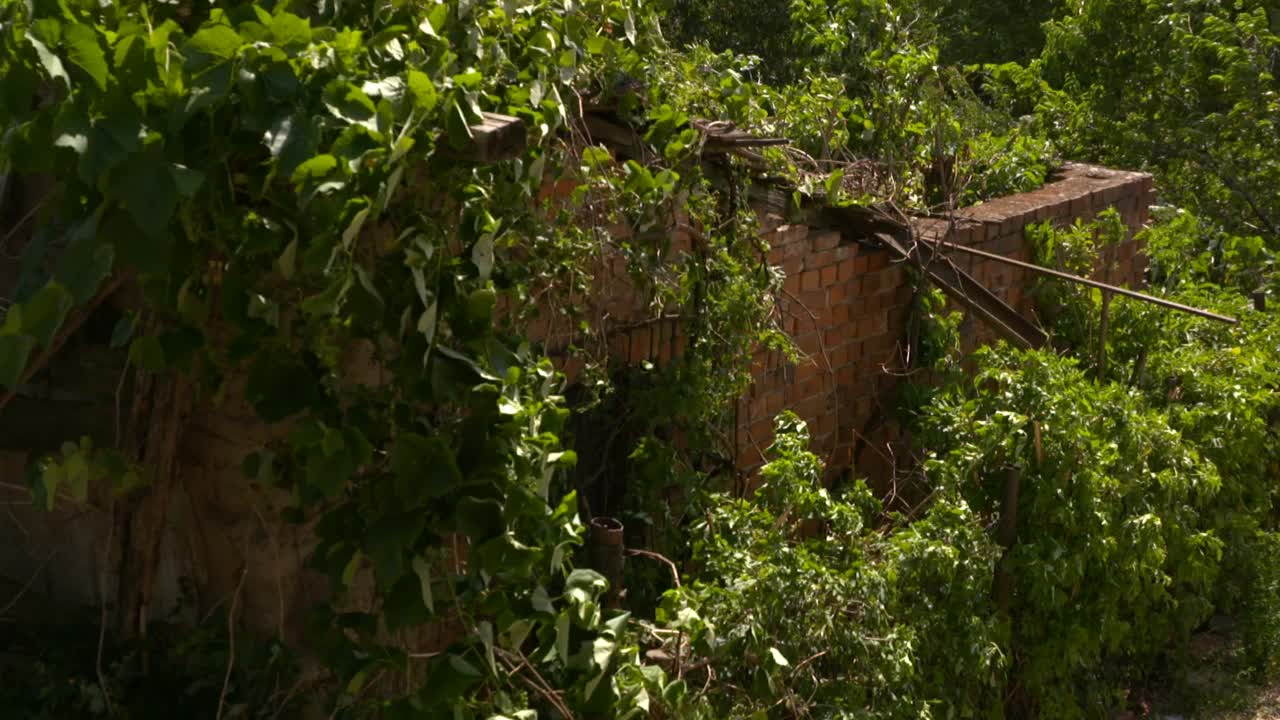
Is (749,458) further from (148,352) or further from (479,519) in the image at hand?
(148,352)

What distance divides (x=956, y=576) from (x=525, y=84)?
2.37 meters

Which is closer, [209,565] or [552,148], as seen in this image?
[209,565]

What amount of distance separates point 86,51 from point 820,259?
12.6ft

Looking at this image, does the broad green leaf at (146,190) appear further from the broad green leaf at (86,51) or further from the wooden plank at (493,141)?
the wooden plank at (493,141)

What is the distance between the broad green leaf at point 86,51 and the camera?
282 centimetres

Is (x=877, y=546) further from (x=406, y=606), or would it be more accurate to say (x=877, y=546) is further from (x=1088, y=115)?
(x=1088, y=115)

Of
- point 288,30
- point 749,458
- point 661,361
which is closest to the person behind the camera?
point 288,30

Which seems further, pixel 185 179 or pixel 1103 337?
pixel 1103 337

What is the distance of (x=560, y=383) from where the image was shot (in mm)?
4055

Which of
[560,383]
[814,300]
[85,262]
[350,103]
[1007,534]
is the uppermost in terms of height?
[350,103]

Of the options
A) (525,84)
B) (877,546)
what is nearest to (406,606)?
(525,84)

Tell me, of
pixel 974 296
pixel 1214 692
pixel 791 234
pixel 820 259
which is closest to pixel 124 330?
pixel 791 234

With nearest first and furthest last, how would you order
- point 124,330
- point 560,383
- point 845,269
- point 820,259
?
1. point 124,330
2. point 560,383
3. point 820,259
4. point 845,269

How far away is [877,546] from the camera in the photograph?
5016mm
